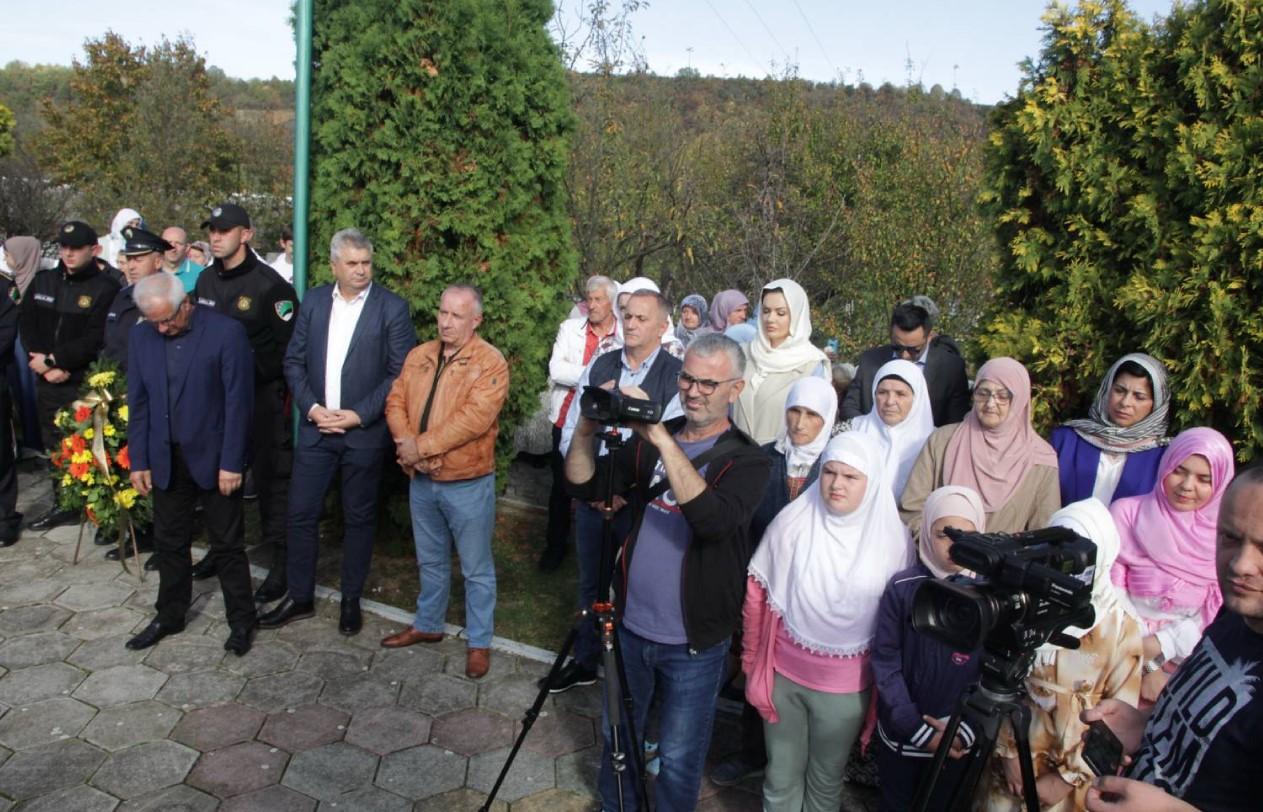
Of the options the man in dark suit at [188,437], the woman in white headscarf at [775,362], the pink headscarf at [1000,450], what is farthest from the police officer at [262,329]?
the pink headscarf at [1000,450]

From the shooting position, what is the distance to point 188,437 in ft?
15.9

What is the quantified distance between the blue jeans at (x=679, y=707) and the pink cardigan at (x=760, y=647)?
0.16 metres

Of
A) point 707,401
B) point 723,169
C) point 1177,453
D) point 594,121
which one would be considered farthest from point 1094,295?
point 723,169

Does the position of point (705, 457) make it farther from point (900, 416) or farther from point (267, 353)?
point (267, 353)

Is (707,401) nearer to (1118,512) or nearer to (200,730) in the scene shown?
(1118,512)

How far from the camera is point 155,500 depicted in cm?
504

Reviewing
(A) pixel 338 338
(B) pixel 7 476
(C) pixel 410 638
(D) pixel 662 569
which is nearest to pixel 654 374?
(D) pixel 662 569

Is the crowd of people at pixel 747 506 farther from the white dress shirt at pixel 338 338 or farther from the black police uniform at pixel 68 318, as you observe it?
the black police uniform at pixel 68 318

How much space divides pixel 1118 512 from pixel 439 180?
4.24 metres

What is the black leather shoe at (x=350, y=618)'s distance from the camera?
527 cm

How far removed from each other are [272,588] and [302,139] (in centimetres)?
292

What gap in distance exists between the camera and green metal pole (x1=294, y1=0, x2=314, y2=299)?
581 cm

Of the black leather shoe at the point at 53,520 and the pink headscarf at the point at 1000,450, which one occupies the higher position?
the pink headscarf at the point at 1000,450

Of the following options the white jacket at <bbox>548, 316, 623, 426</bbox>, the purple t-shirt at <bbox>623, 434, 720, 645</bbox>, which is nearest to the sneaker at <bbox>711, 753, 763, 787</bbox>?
the purple t-shirt at <bbox>623, 434, 720, 645</bbox>
